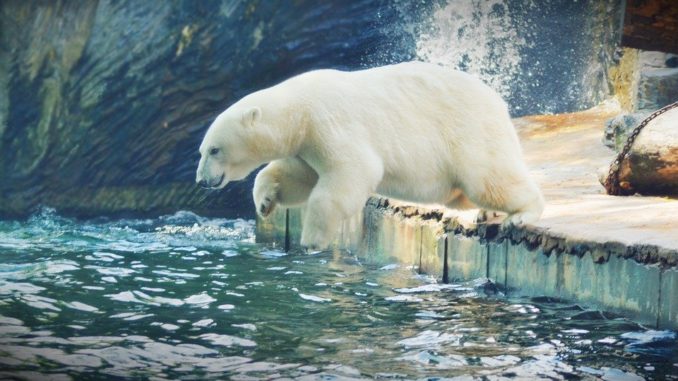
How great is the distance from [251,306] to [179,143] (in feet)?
19.2

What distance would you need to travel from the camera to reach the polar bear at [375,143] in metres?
4.50

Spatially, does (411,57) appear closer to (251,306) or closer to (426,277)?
(426,277)

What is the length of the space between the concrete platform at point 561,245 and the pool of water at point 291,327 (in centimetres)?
10

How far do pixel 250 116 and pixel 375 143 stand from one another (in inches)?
23.7

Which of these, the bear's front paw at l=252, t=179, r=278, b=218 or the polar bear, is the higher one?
the polar bear

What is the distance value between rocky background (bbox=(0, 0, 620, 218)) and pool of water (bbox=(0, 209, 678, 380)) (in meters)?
3.79

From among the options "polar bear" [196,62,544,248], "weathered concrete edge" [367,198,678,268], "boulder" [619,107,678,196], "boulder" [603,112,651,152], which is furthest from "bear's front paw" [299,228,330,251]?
"boulder" [603,112,651,152]

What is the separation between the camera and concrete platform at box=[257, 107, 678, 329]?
4121mm

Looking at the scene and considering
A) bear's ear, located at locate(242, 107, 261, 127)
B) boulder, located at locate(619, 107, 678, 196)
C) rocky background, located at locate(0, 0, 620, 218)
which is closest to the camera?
bear's ear, located at locate(242, 107, 261, 127)

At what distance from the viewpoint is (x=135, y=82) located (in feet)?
34.3

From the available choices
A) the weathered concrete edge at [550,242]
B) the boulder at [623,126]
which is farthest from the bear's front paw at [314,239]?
the boulder at [623,126]

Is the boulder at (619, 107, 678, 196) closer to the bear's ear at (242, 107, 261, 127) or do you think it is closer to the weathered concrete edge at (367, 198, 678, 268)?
the weathered concrete edge at (367, 198, 678, 268)

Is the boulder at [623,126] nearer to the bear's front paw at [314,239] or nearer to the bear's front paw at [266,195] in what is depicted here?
the bear's front paw at [266,195]

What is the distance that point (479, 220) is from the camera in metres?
5.29
